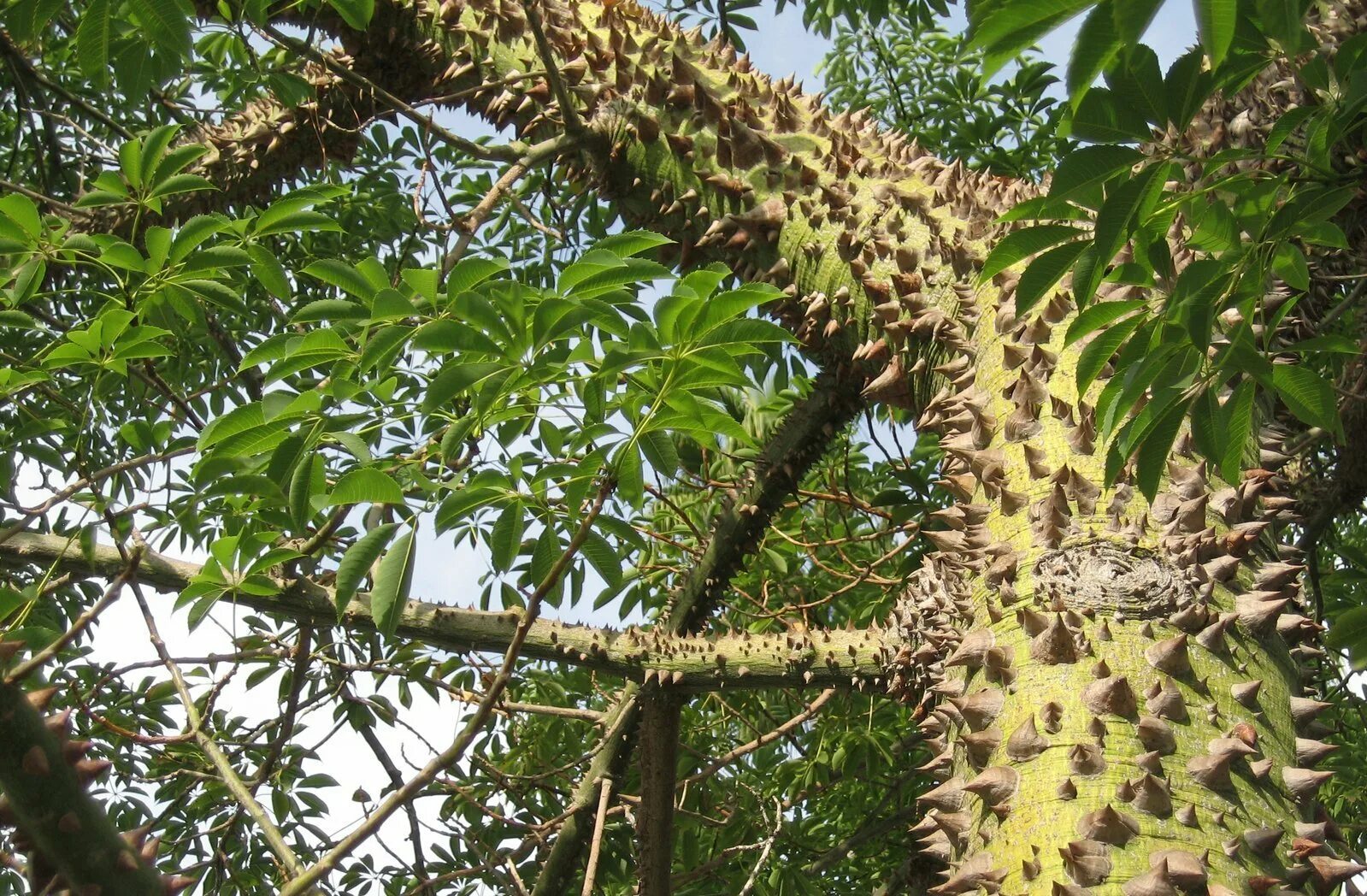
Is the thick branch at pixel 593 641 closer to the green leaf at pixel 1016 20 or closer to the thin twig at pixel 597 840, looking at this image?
the thin twig at pixel 597 840

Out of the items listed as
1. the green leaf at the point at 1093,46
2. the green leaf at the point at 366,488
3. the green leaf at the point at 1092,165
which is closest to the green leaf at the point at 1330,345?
the green leaf at the point at 1092,165

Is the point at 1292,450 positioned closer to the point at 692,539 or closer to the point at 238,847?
the point at 692,539

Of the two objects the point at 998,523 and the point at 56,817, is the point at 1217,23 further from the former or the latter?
the point at 56,817

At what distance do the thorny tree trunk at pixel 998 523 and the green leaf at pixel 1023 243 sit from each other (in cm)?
38

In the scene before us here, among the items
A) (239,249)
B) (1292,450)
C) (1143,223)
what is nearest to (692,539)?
(1292,450)

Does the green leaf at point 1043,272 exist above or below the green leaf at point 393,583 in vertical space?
above

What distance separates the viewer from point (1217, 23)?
913 mm

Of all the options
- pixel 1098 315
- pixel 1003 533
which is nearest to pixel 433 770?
pixel 1003 533

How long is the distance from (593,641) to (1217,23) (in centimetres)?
155

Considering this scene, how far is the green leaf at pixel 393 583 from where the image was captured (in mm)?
1523

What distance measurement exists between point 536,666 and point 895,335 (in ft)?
8.60

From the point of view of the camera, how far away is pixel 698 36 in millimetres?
2508

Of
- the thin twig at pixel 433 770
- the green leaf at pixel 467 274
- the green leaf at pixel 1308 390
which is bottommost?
the thin twig at pixel 433 770

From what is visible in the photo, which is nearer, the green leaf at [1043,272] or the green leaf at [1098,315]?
the green leaf at [1043,272]
